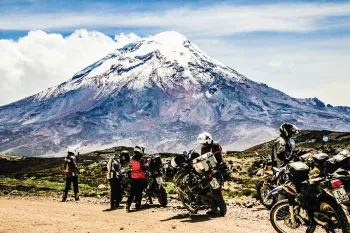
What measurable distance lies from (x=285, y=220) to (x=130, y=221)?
6.45m

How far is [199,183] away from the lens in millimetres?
16094

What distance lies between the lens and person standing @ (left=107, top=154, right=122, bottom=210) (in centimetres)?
2132

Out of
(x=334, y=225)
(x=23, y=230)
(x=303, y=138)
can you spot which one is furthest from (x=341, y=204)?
(x=303, y=138)

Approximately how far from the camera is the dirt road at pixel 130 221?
14.2 m

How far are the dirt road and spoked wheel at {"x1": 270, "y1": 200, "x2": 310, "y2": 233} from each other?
1.55 metres

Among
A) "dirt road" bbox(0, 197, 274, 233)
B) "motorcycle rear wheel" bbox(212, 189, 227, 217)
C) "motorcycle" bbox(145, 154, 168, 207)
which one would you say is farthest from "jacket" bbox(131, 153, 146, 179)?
"motorcycle rear wheel" bbox(212, 189, 227, 217)

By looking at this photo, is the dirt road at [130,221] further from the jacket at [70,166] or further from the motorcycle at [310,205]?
the jacket at [70,166]

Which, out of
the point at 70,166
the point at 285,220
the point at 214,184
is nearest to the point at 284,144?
the point at 214,184

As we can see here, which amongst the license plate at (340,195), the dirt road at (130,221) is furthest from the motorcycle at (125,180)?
the license plate at (340,195)

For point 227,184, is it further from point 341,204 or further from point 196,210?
point 341,204

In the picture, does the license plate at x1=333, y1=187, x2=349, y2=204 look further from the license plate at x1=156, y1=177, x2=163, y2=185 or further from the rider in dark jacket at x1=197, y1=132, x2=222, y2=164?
the license plate at x1=156, y1=177, x2=163, y2=185

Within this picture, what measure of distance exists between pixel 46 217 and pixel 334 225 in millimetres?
11193

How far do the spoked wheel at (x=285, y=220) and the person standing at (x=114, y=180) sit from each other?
10794 mm

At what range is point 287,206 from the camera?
1153 cm
